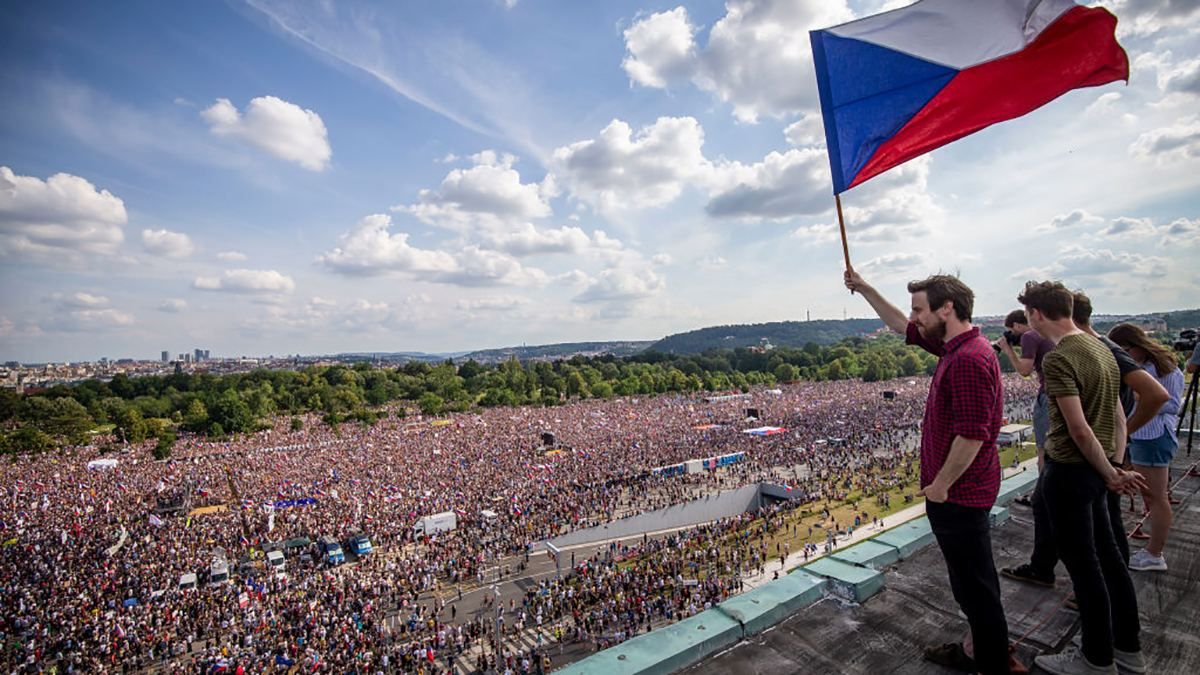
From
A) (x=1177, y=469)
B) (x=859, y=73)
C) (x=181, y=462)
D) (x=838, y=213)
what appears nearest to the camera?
(x=838, y=213)

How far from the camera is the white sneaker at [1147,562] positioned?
3959 millimetres

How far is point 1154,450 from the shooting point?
4184mm

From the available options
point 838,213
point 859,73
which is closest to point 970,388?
point 838,213

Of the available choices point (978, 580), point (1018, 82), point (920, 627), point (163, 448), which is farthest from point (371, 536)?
point (163, 448)

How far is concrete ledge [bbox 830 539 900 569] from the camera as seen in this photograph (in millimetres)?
4125

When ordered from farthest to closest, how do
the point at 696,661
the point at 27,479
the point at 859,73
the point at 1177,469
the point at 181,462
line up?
the point at 181,462 → the point at 27,479 → the point at 1177,469 → the point at 859,73 → the point at 696,661

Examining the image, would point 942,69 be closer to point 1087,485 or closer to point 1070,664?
point 1087,485

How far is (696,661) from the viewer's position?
3.09 m

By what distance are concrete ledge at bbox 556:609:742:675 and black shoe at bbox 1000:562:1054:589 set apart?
2221mm

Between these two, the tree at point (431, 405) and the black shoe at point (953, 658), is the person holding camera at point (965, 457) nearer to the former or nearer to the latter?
the black shoe at point (953, 658)

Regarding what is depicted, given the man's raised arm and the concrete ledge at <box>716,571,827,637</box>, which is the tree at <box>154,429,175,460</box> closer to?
the concrete ledge at <box>716,571,827,637</box>

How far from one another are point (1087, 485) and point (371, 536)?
23255 mm

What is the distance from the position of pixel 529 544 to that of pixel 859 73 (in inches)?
762

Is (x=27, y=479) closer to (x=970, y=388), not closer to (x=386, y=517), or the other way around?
(x=386, y=517)
